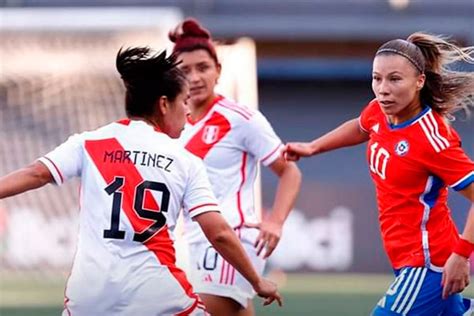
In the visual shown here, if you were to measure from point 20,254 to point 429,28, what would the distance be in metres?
12.6

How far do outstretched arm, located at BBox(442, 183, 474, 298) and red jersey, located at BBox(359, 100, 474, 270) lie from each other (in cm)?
16

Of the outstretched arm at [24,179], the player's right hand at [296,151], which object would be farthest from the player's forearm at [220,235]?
the player's right hand at [296,151]

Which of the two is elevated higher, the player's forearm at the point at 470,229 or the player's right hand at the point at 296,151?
the player's right hand at the point at 296,151

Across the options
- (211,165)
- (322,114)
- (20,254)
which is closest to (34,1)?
(322,114)

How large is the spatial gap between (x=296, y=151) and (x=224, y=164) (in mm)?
663

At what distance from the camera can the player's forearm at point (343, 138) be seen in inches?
238

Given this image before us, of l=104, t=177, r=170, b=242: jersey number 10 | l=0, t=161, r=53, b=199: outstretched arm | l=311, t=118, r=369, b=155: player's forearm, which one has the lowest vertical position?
l=104, t=177, r=170, b=242: jersey number 10

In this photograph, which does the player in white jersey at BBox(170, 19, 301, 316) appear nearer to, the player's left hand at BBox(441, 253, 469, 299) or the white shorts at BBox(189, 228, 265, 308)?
the white shorts at BBox(189, 228, 265, 308)

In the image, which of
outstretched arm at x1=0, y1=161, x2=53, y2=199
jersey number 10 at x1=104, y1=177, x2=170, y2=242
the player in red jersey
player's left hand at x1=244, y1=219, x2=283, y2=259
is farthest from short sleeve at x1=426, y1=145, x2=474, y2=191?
outstretched arm at x1=0, y1=161, x2=53, y2=199

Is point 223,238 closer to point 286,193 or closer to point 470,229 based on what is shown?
point 470,229

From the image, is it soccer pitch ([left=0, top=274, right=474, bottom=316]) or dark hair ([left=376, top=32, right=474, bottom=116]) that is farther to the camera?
soccer pitch ([left=0, top=274, right=474, bottom=316])

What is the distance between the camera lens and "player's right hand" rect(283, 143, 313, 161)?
6.04 metres

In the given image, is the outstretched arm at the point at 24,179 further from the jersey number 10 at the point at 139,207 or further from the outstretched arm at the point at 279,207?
the outstretched arm at the point at 279,207

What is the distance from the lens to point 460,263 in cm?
529
